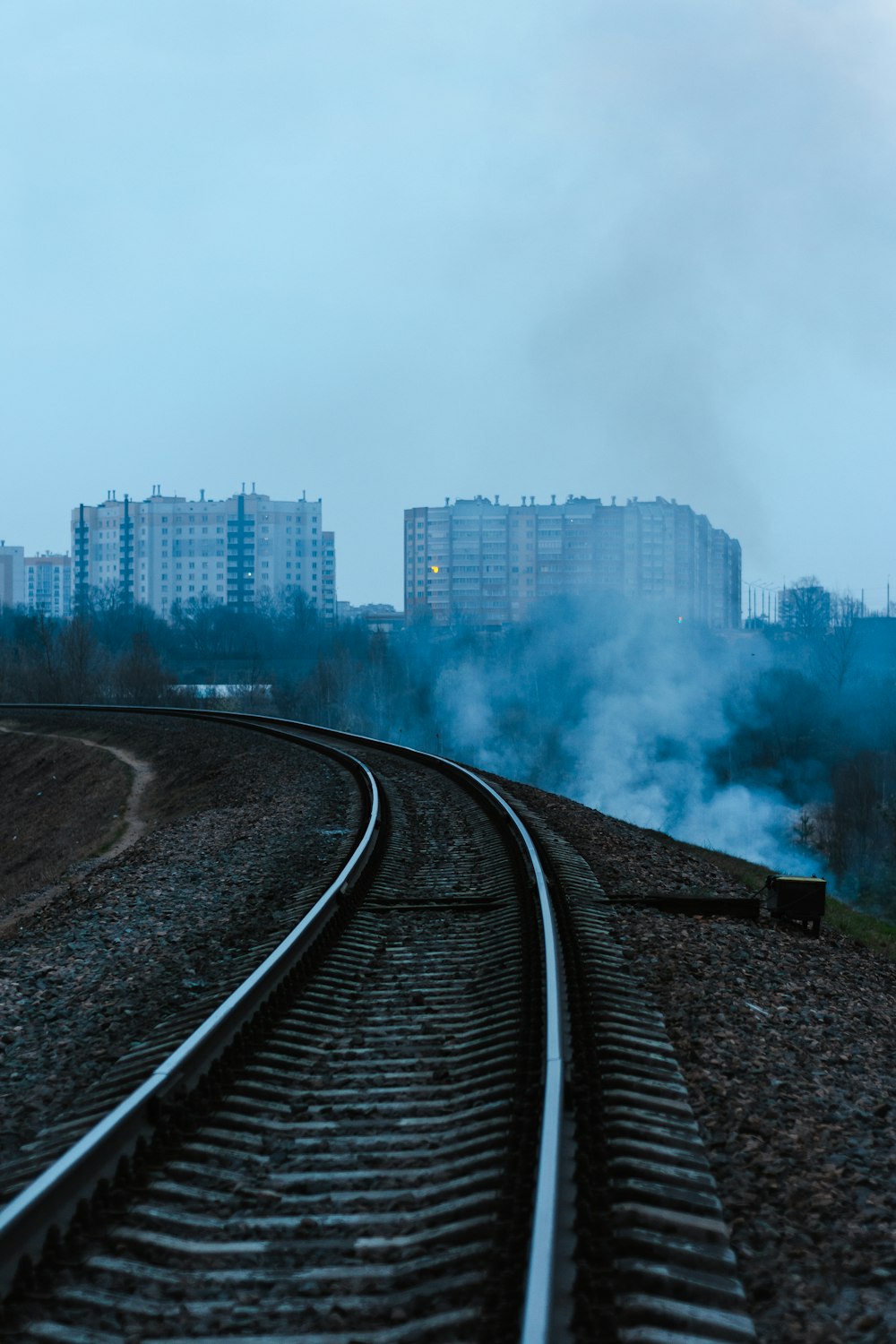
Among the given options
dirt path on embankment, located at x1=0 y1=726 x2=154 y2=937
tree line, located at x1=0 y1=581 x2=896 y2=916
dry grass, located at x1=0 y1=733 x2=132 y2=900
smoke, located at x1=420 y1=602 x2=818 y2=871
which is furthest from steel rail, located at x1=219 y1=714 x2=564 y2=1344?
tree line, located at x1=0 y1=581 x2=896 y2=916

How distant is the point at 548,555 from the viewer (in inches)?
4424

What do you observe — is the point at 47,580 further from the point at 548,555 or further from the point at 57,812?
the point at 57,812

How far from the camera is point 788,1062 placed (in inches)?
207

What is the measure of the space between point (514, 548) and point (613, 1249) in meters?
112

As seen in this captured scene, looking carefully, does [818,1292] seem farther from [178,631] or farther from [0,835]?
[178,631]

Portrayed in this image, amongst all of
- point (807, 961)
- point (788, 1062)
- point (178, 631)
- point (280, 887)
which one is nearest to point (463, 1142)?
point (788, 1062)

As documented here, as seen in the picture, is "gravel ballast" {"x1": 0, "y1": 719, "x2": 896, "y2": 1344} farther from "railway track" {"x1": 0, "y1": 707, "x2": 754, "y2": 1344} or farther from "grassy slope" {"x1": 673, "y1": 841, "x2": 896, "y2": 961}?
"grassy slope" {"x1": 673, "y1": 841, "x2": 896, "y2": 961}

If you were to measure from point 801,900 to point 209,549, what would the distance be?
Result: 412 feet

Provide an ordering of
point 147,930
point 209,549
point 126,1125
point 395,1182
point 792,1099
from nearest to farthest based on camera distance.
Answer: point 395,1182, point 126,1125, point 792,1099, point 147,930, point 209,549

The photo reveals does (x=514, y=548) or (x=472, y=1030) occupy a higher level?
(x=514, y=548)

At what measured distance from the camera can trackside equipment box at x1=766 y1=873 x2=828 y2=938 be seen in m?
9.33

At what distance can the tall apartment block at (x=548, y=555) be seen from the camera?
3910 inches

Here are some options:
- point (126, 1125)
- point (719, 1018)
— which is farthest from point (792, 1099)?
point (126, 1125)

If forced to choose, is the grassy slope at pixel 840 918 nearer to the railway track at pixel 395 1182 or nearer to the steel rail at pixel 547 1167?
the steel rail at pixel 547 1167
